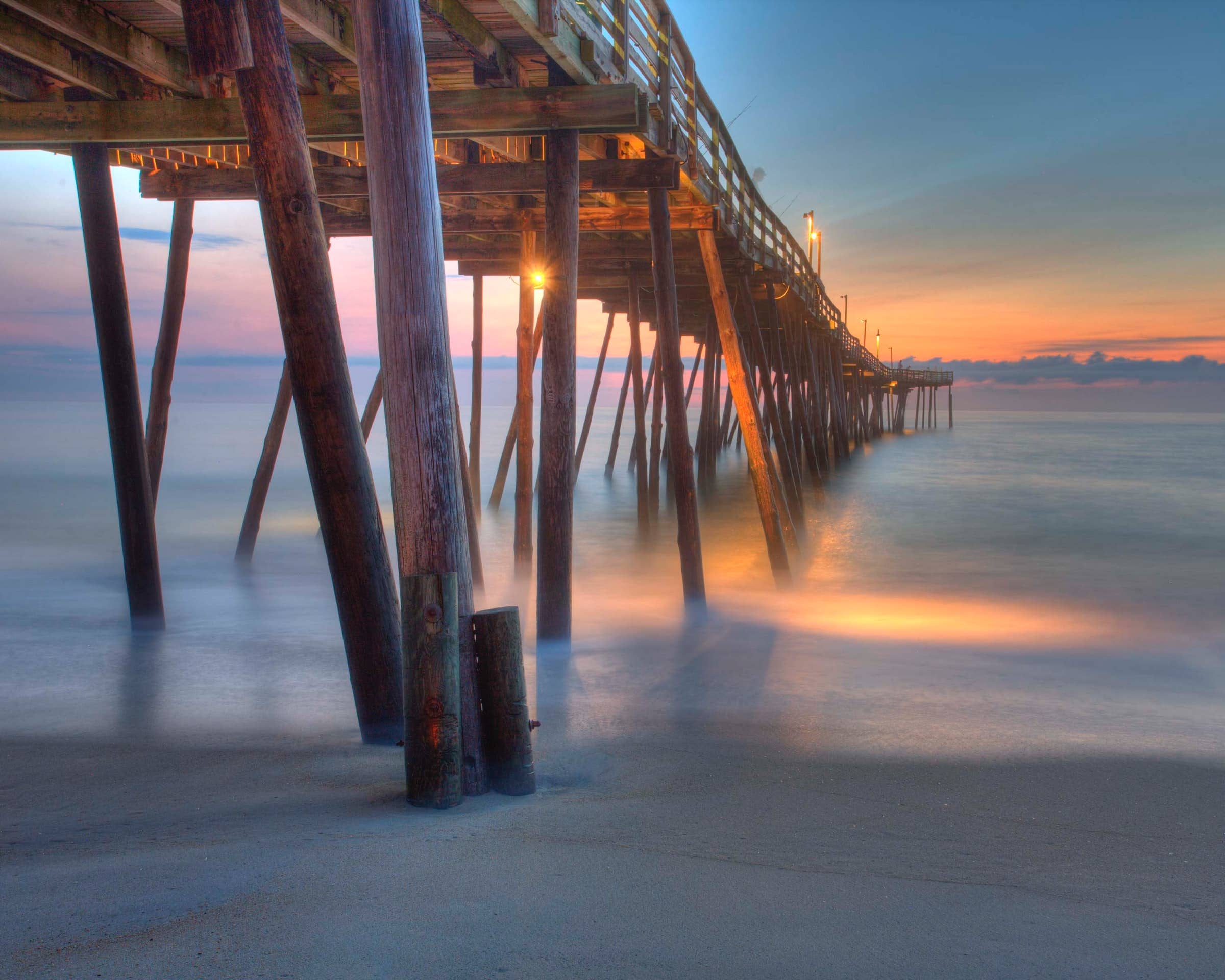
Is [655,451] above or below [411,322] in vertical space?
below

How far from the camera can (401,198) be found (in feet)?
8.52

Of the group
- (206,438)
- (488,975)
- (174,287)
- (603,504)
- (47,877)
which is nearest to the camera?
(488,975)

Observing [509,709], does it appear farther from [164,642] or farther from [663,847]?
[164,642]

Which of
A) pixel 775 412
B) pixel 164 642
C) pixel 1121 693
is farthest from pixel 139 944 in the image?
pixel 775 412

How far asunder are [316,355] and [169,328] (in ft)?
15.4

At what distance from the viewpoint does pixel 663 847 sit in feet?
7.47

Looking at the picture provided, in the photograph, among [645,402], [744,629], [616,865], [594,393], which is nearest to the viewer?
[616,865]

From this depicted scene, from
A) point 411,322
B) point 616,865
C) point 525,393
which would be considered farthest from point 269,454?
point 616,865

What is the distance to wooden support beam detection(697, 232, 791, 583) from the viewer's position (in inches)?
291

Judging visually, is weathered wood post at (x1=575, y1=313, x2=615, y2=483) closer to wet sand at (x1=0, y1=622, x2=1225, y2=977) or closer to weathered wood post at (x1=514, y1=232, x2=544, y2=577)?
weathered wood post at (x1=514, y1=232, x2=544, y2=577)

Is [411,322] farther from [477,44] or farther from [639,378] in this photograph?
[639,378]

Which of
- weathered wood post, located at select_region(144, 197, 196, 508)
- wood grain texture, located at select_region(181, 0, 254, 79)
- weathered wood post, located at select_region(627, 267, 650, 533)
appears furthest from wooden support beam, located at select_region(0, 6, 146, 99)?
weathered wood post, located at select_region(627, 267, 650, 533)

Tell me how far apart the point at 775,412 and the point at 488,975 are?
9.85 metres

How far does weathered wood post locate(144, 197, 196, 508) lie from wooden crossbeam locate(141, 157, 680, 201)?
0.59 feet
